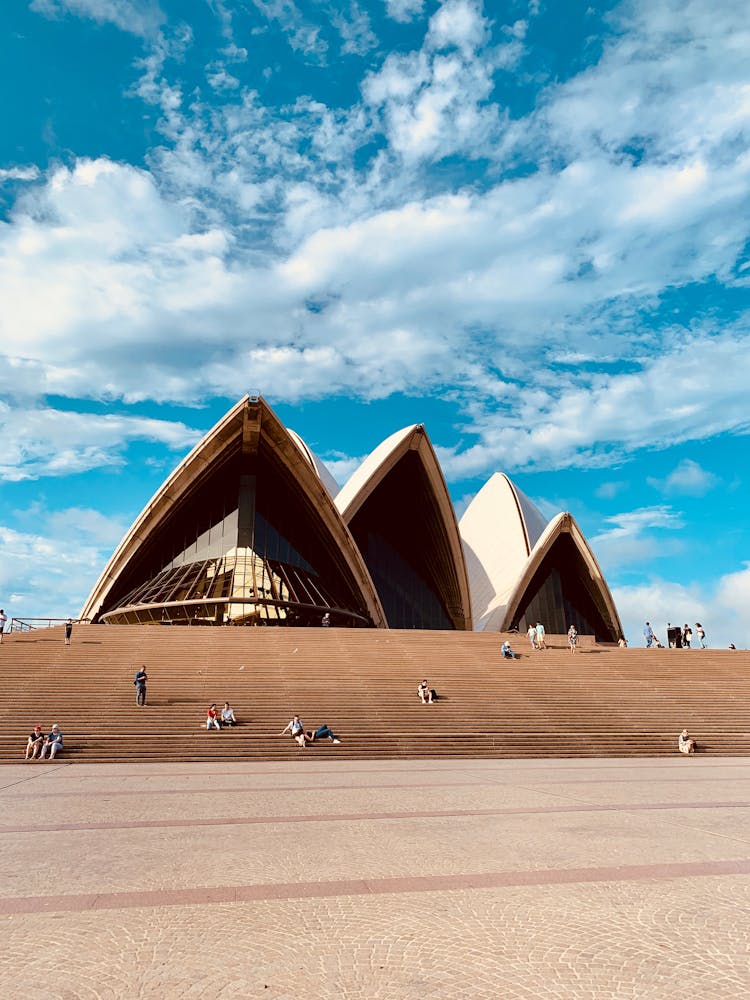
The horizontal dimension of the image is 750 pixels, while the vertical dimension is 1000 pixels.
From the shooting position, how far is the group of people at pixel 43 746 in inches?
460

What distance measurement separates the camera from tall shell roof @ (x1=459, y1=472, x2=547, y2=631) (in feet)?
124

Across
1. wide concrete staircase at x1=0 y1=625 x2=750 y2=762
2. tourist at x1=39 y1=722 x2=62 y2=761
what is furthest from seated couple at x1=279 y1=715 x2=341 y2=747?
tourist at x1=39 y1=722 x2=62 y2=761

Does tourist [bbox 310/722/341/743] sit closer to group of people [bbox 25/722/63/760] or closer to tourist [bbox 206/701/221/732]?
tourist [bbox 206/701/221/732]

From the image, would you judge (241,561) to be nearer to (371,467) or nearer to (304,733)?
(371,467)

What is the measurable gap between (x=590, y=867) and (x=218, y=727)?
9.27m

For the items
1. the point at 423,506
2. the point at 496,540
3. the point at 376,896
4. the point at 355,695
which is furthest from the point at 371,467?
the point at 376,896

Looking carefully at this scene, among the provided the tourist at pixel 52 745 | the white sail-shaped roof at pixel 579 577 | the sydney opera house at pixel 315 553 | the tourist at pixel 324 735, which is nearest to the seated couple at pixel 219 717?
the tourist at pixel 324 735

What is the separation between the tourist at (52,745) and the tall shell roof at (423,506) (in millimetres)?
20804

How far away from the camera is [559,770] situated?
10.8 m

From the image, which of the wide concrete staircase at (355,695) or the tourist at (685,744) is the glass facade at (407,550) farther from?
the tourist at (685,744)

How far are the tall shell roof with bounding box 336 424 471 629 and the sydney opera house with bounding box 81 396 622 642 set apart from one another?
Result: 0.07m

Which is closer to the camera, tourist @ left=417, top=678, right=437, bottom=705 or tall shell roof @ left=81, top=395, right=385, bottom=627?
tourist @ left=417, top=678, right=437, bottom=705

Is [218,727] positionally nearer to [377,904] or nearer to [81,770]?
[81,770]

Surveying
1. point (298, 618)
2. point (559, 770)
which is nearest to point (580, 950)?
point (559, 770)
